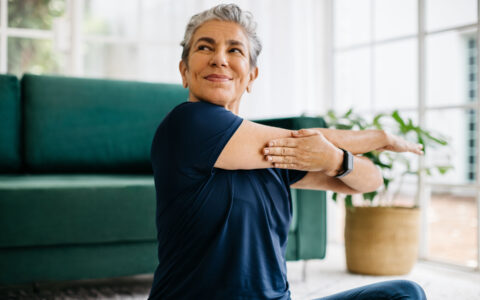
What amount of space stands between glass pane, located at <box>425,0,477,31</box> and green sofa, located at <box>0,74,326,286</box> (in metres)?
1.24

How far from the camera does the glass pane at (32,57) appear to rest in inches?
128

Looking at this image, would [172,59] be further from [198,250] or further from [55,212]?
[198,250]

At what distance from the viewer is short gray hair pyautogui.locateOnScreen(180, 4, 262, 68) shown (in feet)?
3.63

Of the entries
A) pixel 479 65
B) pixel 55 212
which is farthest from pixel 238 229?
pixel 479 65

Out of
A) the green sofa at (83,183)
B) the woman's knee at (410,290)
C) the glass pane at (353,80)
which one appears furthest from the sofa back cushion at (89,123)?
the woman's knee at (410,290)

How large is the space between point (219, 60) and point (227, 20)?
111 millimetres

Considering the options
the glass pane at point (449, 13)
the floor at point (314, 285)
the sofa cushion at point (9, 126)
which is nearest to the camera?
the floor at point (314, 285)

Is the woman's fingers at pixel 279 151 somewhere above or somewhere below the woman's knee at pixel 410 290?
above

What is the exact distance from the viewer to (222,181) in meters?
0.99

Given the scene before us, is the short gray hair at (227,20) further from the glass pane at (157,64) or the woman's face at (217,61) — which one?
the glass pane at (157,64)

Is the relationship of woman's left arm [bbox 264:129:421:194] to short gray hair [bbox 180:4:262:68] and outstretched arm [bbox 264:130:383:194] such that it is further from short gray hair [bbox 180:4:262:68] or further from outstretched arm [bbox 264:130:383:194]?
short gray hair [bbox 180:4:262:68]

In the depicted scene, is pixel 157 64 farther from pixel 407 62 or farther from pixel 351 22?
pixel 407 62

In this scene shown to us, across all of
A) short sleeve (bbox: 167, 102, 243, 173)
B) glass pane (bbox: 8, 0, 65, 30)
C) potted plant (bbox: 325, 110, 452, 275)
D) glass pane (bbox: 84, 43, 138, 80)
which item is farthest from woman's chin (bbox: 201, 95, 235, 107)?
glass pane (bbox: 8, 0, 65, 30)

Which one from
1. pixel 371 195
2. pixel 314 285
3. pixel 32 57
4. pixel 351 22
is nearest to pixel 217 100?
pixel 314 285
